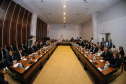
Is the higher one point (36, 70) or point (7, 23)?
point (7, 23)

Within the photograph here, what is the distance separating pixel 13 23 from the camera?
646 centimetres

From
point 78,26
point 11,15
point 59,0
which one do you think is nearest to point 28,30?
point 11,15

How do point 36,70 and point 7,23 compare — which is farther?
point 7,23

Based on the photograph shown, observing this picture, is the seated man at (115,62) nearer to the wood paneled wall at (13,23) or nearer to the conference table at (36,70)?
the conference table at (36,70)

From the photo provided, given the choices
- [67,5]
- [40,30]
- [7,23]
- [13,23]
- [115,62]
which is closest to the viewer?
[115,62]

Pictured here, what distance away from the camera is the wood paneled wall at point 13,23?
538cm

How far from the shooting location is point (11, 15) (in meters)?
6.13

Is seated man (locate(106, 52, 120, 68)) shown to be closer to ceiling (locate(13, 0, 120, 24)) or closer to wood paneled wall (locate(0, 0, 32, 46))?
ceiling (locate(13, 0, 120, 24))

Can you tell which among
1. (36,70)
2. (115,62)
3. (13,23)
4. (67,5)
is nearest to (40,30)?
(13,23)

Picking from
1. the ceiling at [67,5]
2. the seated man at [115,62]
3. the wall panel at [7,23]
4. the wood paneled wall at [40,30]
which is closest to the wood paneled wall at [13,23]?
the wall panel at [7,23]

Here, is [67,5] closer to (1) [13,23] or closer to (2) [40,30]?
(1) [13,23]

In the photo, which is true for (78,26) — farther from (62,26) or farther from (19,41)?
(19,41)

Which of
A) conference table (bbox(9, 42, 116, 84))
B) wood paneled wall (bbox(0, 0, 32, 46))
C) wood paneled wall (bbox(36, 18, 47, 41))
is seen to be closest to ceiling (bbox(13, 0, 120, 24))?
wood paneled wall (bbox(0, 0, 32, 46))

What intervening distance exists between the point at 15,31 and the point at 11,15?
151cm
